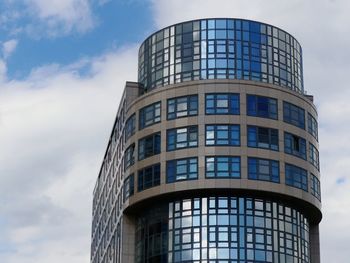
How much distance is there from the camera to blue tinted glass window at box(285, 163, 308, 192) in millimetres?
89750

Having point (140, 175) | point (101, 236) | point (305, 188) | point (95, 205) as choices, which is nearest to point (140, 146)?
point (140, 175)

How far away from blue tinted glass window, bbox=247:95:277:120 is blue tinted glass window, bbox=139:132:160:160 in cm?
913

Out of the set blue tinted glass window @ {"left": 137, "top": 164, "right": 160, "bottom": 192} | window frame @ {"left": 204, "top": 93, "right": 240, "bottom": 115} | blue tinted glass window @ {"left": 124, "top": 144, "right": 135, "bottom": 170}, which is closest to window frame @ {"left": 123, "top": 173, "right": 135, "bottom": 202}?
blue tinted glass window @ {"left": 137, "top": 164, "right": 160, "bottom": 192}

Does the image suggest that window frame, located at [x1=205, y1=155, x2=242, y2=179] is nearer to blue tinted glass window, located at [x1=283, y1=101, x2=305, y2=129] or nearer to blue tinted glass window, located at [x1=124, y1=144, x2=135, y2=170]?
Result: blue tinted glass window, located at [x1=283, y1=101, x2=305, y2=129]

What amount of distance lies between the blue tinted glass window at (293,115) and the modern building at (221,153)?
0.38ft

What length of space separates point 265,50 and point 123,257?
24.6 meters

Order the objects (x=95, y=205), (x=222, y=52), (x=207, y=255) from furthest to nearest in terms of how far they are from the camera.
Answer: (x=95, y=205), (x=222, y=52), (x=207, y=255)

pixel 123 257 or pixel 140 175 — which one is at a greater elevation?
pixel 140 175

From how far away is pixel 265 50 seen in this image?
310 ft

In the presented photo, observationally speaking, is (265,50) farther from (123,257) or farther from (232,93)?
(123,257)

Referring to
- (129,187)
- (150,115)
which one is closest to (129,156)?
(129,187)

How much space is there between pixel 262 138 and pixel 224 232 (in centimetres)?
946

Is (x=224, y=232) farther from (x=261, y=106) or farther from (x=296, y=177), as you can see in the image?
(x=261, y=106)

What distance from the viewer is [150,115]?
92688 millimetres
